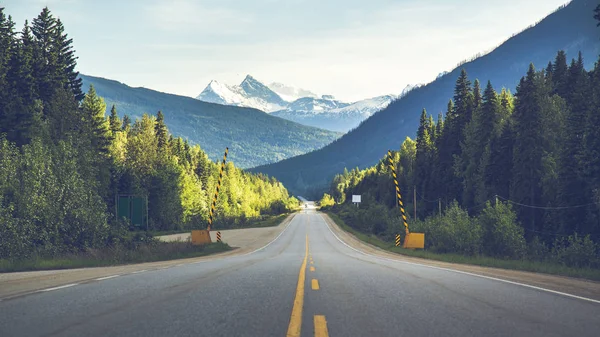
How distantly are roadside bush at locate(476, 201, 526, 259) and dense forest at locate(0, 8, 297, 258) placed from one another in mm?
23733

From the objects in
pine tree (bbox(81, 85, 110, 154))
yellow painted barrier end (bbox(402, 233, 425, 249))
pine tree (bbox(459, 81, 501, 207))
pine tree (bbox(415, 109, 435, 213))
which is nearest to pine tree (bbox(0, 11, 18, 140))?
pine tree (bbox(81, 85, 110, 154))

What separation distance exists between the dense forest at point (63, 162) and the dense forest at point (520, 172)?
24.6 meters

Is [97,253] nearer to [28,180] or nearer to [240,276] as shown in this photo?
[28,180]

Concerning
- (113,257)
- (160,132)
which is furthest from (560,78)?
(160,132)

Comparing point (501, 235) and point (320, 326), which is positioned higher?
point (320, 326)

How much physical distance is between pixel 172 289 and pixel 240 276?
3.19 meters

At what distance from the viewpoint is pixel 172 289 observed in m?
10.3

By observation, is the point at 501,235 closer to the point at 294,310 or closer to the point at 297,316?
the point at 294,310

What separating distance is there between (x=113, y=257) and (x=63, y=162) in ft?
41.4

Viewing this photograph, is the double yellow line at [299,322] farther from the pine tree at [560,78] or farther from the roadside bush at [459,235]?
the pine tree at [560,78]

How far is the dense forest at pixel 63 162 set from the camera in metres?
30.5

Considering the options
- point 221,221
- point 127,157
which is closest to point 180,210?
point 127,157

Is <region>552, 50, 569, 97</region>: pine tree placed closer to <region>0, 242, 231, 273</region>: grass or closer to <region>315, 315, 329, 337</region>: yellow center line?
<region>0, 242, 231, 273</region>: grass

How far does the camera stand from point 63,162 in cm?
3469
